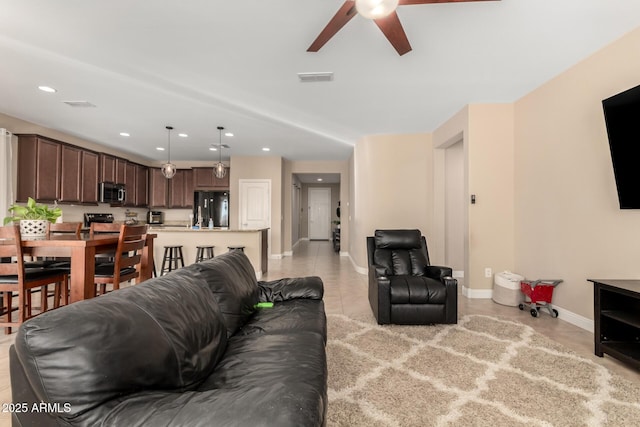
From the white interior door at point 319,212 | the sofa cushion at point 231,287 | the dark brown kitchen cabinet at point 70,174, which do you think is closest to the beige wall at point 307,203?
the white interior door at point 319,212

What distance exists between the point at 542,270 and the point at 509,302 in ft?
1.80

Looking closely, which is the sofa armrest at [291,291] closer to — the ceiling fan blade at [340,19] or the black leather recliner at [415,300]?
the black leather recliner at [415,300]

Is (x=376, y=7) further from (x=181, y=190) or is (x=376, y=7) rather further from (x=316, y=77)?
(x=181, y=190)

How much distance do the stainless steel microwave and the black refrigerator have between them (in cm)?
161

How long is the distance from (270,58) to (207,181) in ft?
17.6

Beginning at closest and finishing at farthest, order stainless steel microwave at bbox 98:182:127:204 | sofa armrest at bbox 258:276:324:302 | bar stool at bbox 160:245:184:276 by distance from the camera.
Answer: sofa armrest at bbox 258:276:324:302 < bar stool at bbox 160:245:184:276 < stainless steel microwave at bbox 98:182:127:204

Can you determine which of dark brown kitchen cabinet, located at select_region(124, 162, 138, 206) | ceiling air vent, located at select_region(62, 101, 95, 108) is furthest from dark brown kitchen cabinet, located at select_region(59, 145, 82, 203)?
ceiling air vent, located at select_region(62, 101, 95, 108)

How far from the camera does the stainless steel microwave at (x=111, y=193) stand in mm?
5855

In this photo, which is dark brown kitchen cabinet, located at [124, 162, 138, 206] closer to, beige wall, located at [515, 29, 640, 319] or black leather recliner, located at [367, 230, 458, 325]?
black leather recliner, located at [367, 230, 458, 325]

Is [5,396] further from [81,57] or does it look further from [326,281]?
[326,281]

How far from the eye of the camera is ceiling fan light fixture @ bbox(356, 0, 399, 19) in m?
1.62

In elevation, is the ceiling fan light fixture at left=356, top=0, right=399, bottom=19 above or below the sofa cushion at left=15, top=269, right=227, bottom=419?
above

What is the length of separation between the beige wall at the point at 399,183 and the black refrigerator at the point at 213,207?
3827 mm

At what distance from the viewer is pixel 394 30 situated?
1988 mm
